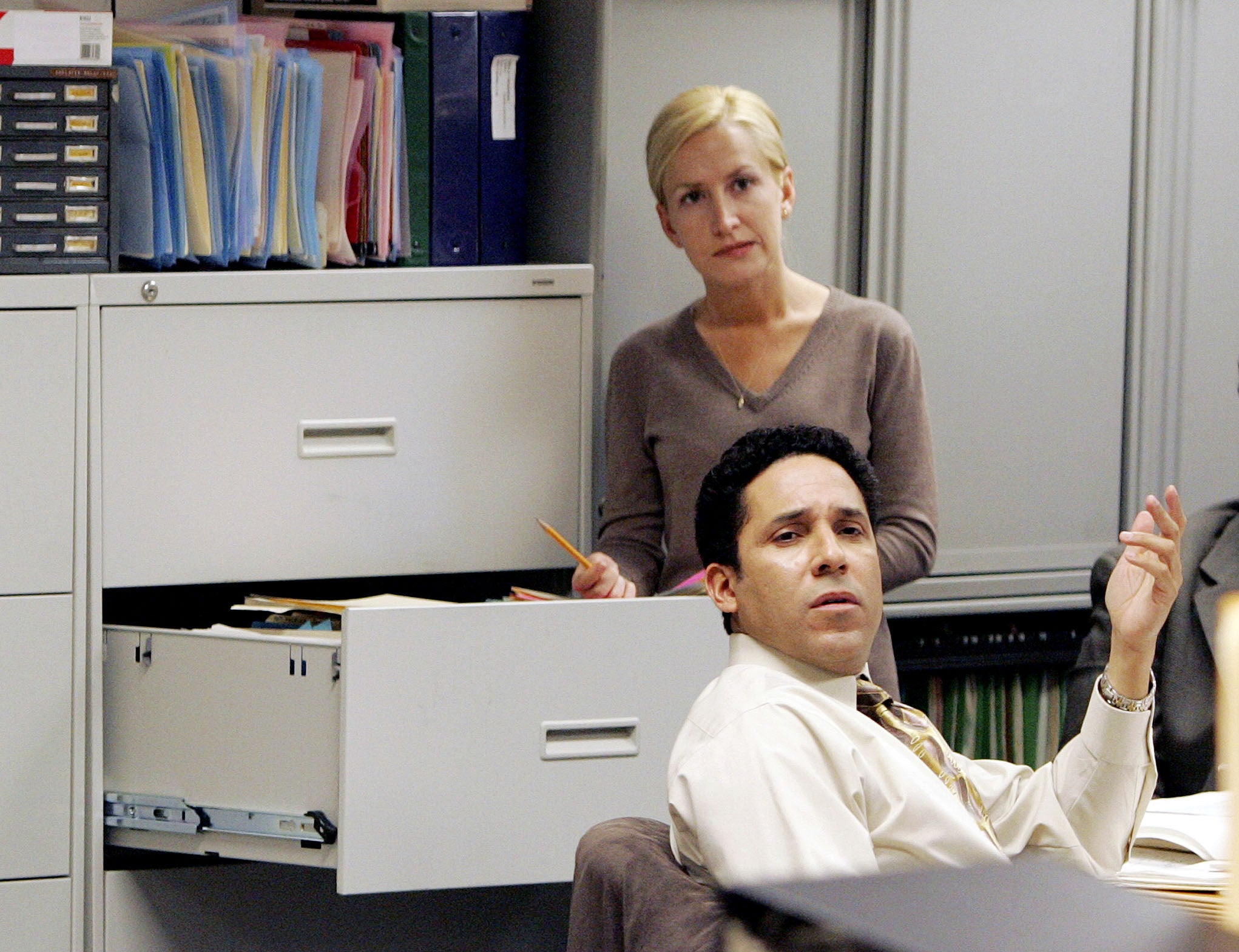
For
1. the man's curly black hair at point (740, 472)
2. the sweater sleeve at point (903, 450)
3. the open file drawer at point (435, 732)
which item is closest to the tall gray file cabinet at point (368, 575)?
the open file drawer at point (435, 732)

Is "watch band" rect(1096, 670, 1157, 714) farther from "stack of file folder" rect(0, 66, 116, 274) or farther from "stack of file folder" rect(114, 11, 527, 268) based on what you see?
"stack of file folder" rect(0, 66, 116, 274)

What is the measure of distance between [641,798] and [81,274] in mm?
958

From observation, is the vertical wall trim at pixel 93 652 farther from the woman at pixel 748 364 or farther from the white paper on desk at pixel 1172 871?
the white paper on desk at pixel 1172 871

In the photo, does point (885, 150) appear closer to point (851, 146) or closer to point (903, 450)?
point (851, 146)

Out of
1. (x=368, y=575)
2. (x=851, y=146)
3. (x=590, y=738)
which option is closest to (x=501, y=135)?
(x=851, y=146)

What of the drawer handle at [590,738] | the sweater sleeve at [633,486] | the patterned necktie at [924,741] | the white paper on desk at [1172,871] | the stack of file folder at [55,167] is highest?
the stack of file folder at [55,167]

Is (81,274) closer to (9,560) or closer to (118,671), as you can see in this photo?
(9,560)

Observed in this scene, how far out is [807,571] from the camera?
1.40m

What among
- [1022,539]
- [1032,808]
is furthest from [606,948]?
[1022,539]

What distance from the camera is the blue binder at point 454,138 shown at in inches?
90.0

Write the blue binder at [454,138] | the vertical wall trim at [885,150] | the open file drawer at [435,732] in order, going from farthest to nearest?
1. the vertical wall trim at [885,150]
2. the blue binder at [454,138]
3. the open file drawer at [435,732]

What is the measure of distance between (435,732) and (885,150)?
3.74ft

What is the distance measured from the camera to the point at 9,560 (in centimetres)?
205

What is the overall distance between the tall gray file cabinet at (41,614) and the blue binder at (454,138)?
518 mm
